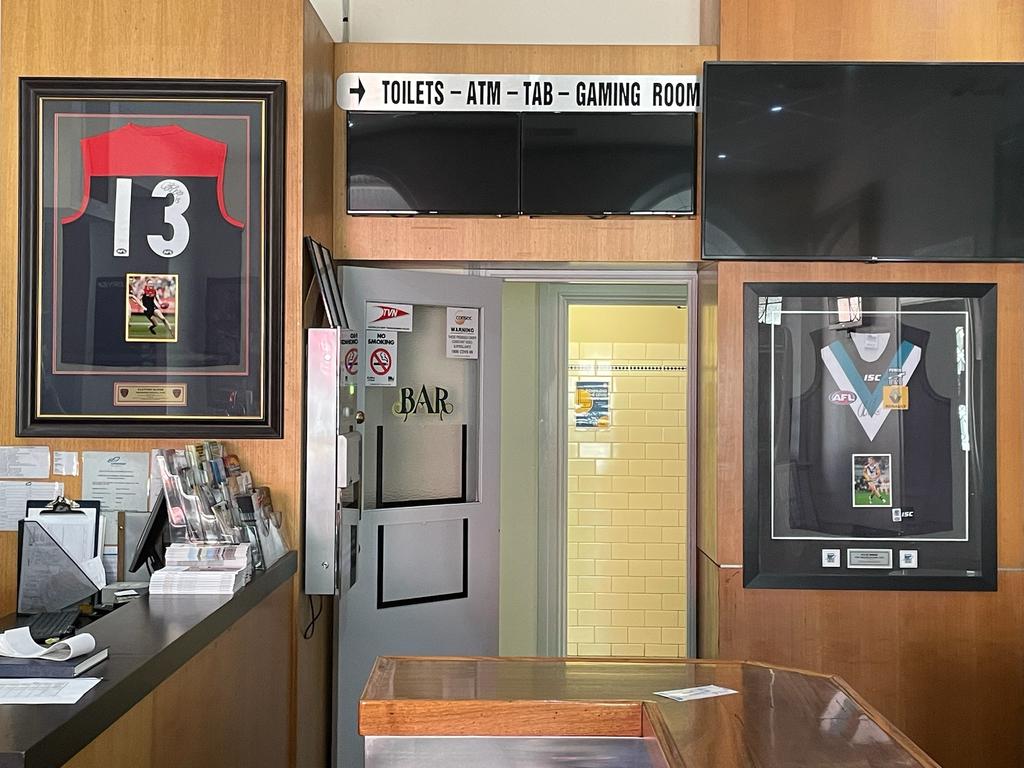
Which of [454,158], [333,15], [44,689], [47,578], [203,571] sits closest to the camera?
[44,689]

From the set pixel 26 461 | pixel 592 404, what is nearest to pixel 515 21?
pixel 592 404

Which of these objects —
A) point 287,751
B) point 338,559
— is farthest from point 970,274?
point 287,751

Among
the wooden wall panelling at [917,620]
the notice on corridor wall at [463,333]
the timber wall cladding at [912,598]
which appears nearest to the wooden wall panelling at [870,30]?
the timber wall cladding at [912,598]

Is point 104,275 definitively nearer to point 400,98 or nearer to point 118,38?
point 118,38

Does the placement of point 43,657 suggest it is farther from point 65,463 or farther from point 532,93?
point 532,93

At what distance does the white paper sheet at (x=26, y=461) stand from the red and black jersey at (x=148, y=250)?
32 cm

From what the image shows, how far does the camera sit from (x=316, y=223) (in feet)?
13.0

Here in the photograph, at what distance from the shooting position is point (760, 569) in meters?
4.10

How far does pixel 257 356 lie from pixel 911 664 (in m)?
2.61

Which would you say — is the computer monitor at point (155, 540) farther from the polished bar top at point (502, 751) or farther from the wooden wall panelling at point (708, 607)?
the wooden wall panelling at point (708, 607)

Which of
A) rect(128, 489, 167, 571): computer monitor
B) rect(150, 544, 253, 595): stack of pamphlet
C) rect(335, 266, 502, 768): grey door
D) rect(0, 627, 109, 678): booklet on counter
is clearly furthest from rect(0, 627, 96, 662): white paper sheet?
rect(335, 266, 502, 768): grey door

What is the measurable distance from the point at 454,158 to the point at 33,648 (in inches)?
100

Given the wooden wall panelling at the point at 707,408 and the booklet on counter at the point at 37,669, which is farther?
the wooden wall panelling at the point at 707,408

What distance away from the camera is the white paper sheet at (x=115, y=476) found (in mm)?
3748
